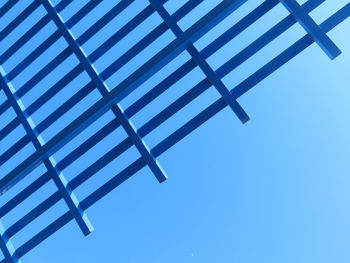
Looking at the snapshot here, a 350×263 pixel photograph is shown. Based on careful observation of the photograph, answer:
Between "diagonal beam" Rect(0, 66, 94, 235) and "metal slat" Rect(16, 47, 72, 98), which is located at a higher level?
"metal slat" Rect(16, 47, 72, 98)

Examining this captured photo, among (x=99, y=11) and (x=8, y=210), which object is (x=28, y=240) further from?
(x=99, y=11)

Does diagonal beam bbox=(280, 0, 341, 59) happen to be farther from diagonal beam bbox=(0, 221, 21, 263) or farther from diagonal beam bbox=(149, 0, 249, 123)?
diagonal beam bbox=(0, 221, 21, 263)

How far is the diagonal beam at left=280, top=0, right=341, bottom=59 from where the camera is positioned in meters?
2.75

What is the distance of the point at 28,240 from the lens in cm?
352

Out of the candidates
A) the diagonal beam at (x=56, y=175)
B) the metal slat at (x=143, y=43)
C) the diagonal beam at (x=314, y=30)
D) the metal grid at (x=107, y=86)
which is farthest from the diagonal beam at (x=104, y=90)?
the diagonal beam at (x=314, y=30)

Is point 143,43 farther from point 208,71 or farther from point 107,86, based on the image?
point 208,71

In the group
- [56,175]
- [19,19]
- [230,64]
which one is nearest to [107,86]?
[56,175]

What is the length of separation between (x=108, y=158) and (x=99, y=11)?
127 centimetres

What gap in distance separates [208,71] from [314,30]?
72 cm

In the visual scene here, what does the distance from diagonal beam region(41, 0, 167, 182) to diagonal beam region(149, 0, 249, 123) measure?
653mm

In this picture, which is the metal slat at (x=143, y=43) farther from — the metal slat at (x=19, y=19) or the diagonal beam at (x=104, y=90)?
the metal slat at (x=19, y=19)

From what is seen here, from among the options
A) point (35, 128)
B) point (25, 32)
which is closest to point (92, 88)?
point (35, 128)

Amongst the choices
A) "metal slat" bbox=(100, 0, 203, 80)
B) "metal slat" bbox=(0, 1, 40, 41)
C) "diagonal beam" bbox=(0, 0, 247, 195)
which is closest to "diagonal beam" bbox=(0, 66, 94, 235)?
"diagonal beam" bbox=(0, 0, 247, 195)

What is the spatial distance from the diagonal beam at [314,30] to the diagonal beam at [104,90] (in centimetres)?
132
